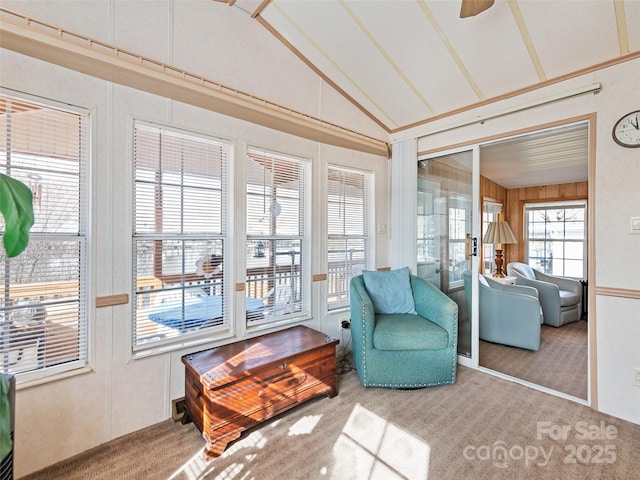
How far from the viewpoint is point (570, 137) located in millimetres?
3207

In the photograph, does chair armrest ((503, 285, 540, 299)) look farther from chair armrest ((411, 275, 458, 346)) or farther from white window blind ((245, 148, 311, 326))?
white window blind ((245, 148, 311, 326))

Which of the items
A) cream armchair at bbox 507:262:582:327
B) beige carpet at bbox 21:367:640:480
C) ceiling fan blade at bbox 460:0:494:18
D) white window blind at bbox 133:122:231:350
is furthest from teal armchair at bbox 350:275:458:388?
cream armchair at bbox 507:262:582:327

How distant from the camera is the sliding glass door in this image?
288cm

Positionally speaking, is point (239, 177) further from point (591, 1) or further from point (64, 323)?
point (591, 1)

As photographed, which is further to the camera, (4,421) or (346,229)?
(346,229)

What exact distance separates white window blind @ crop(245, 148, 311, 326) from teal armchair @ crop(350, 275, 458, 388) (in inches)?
25.8

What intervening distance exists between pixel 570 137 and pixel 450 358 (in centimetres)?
275

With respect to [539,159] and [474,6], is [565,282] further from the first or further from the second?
[474,6]

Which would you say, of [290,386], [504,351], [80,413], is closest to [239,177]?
[290,386]

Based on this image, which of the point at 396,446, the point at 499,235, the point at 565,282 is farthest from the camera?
the point at 565,282

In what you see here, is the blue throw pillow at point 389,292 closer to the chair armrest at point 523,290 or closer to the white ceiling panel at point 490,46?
the chair armrest at point 523,290

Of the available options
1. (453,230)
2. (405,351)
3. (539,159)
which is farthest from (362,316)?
(539,159)

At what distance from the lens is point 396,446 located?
1.77m

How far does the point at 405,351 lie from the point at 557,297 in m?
3.01
